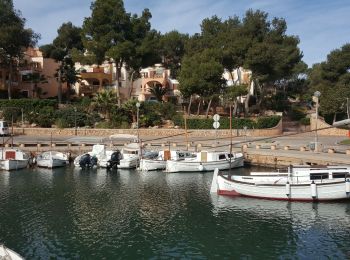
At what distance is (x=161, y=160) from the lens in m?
49.2

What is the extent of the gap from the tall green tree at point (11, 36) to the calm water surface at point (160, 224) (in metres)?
37.7

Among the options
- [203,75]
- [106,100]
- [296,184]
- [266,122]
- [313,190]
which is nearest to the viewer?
[313,190]

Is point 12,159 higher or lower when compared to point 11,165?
higher

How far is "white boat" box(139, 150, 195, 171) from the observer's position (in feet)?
161

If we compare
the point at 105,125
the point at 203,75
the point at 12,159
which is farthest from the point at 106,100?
the point at 12,159

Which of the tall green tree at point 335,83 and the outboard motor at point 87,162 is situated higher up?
the tall green tree at point 335,83

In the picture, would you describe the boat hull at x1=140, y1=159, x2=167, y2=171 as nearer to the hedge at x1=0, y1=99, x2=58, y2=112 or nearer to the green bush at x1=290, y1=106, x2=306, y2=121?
the hedge at x1=0, y1=99, x2=58, y2=112

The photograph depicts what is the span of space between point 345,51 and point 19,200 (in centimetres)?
7020

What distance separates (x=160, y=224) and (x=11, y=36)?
2115 inches

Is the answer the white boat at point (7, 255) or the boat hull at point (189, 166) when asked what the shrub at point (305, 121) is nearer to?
the boat hull at point (189, 166)

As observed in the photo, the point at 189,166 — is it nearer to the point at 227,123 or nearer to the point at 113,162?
the point at 113,162

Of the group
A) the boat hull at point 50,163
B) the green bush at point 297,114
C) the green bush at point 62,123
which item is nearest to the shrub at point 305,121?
the green bush at point 297,114

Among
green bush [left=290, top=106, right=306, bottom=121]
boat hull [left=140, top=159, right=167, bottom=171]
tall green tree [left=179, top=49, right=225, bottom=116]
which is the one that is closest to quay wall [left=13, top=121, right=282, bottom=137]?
tall green tree [left=179, top=49, right=225, bottom=116]

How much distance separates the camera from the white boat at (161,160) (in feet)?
161
